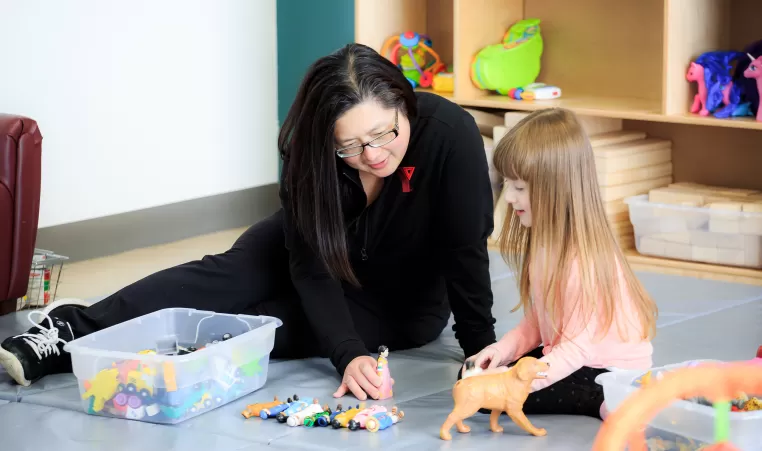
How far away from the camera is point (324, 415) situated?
5.45 feet

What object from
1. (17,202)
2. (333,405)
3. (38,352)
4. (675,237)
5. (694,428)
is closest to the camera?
(694,428)

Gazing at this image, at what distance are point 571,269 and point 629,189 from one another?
4.58 ft

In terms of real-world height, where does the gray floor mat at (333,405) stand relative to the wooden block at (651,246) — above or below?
below

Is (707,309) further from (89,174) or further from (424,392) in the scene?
(89,174)

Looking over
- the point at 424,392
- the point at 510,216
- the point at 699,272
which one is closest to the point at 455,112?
the point at 510,216

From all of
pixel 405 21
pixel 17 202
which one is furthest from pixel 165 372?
pixel 405 21

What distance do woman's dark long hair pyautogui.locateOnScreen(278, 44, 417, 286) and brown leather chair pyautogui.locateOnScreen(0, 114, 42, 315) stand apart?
873mm

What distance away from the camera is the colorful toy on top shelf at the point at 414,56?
11.1 feet

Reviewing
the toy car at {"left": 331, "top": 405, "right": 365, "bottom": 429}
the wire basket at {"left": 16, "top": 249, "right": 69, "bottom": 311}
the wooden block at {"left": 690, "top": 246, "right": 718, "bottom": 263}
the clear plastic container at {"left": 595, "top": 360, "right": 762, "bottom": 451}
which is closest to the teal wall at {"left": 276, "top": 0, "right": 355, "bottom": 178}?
the wire basket at {"left": 16, "top": 249, "right": 69, "bottom": 311}

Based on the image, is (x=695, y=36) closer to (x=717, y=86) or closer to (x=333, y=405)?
(x=717, y=86)

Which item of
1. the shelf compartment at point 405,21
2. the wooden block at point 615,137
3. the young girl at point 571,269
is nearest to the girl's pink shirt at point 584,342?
the young girl at point 571,269

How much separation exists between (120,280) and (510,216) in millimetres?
1432

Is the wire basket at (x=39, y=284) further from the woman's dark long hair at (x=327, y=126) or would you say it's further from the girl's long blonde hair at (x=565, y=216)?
the girl's long blonde hair at (x=565, y=216)

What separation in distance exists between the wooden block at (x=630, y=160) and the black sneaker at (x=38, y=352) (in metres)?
1.50
